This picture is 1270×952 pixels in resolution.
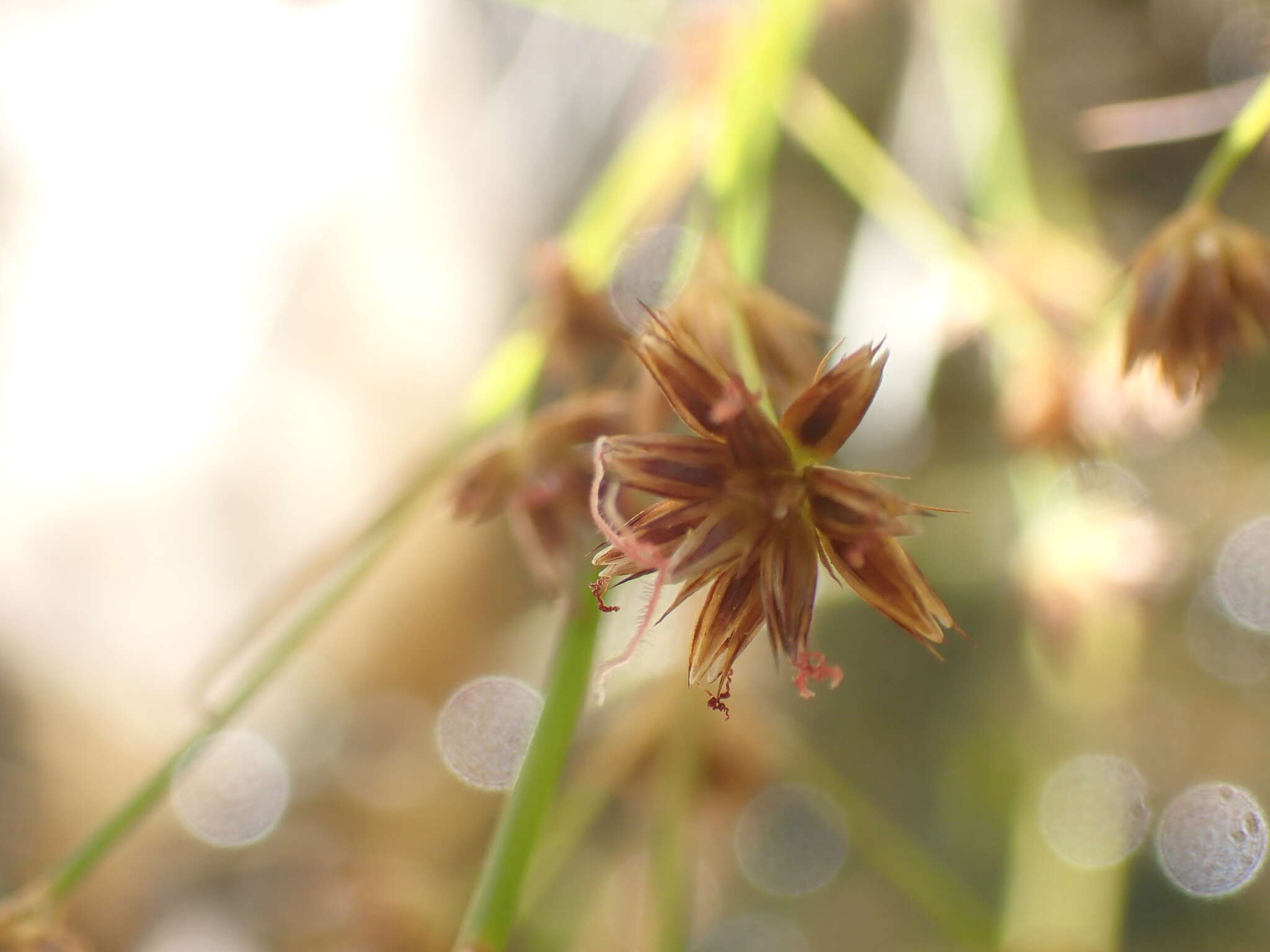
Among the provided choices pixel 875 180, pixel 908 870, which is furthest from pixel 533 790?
pixel 875 180

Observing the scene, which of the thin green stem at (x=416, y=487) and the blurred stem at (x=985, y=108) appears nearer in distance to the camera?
the thin green stem at (x=416, y=487)

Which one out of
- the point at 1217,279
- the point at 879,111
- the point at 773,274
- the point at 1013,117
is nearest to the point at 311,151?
the point at 773,274

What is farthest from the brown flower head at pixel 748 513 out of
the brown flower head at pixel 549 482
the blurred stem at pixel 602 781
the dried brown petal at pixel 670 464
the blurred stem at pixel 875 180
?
the blurred stem at pixel 875 180

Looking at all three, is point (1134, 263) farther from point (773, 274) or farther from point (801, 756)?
point (773, 274)

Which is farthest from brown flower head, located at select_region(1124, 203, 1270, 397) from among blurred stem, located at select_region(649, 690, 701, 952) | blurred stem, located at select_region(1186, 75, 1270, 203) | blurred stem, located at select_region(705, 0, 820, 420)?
blurred stem, located at select_region(649, 690, 701, 952)

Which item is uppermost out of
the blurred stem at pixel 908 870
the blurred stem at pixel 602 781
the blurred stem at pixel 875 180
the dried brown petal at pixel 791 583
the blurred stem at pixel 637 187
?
the blurred stem at pixel 875 180

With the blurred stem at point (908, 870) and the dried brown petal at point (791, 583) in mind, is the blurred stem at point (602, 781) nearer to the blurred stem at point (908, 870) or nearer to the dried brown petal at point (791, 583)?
the blurred stem at point (908, 870)

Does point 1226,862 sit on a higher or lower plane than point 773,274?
lower
